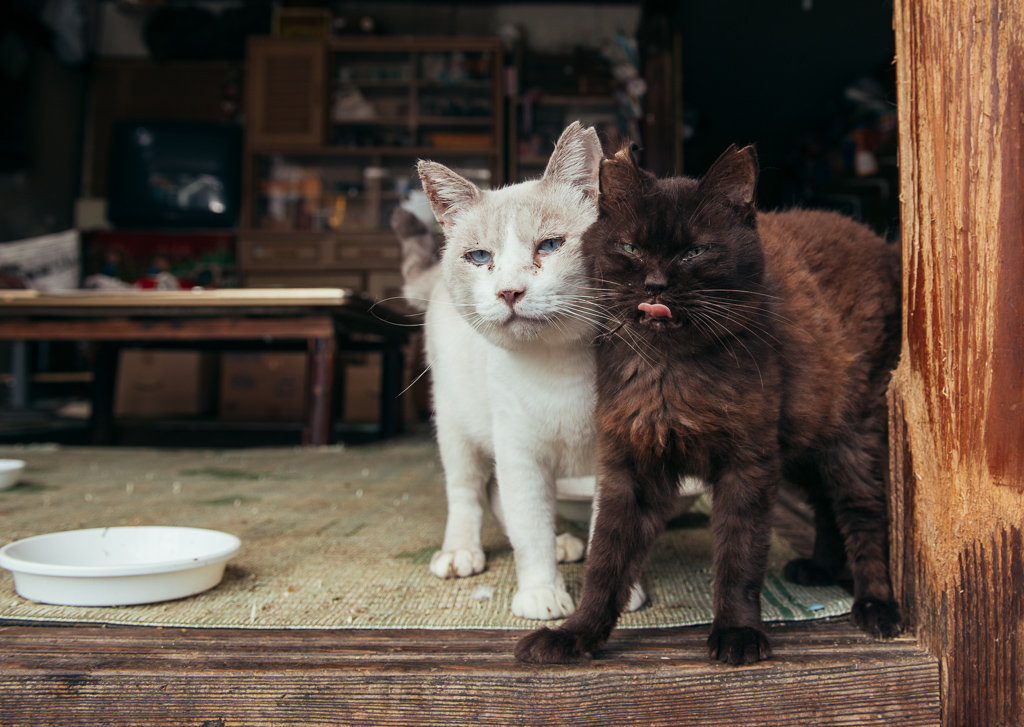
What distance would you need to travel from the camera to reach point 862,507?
3.87 ft

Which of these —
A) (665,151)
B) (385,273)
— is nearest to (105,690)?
(665,151)

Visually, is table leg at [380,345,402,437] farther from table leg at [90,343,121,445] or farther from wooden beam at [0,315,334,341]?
table leg at [90,343,121,445]

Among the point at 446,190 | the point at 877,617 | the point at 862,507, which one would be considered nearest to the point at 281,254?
the point at 446,190

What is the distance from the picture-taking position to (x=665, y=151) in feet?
14.7

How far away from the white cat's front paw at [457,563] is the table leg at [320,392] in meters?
1.86

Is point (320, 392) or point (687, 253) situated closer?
point (687, 253)

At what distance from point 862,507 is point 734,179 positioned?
2.10ft

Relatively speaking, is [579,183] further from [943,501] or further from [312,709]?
[312,709]

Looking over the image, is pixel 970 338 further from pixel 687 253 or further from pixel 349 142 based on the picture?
pixel 349 142

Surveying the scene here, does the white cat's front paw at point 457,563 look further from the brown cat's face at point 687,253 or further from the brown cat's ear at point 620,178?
the brown cat's ear at point 620,178

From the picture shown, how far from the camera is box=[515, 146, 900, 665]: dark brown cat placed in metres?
0.94

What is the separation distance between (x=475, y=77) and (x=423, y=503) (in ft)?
15.2

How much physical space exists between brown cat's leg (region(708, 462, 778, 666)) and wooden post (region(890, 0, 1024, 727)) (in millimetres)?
262

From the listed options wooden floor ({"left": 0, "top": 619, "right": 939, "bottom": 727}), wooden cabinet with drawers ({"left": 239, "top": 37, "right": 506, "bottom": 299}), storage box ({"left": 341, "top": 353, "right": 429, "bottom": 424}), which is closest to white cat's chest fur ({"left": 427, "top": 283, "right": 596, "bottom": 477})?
wooden floor ({"left": 0, "top": 619, "right": 939, "bottom": 727})
